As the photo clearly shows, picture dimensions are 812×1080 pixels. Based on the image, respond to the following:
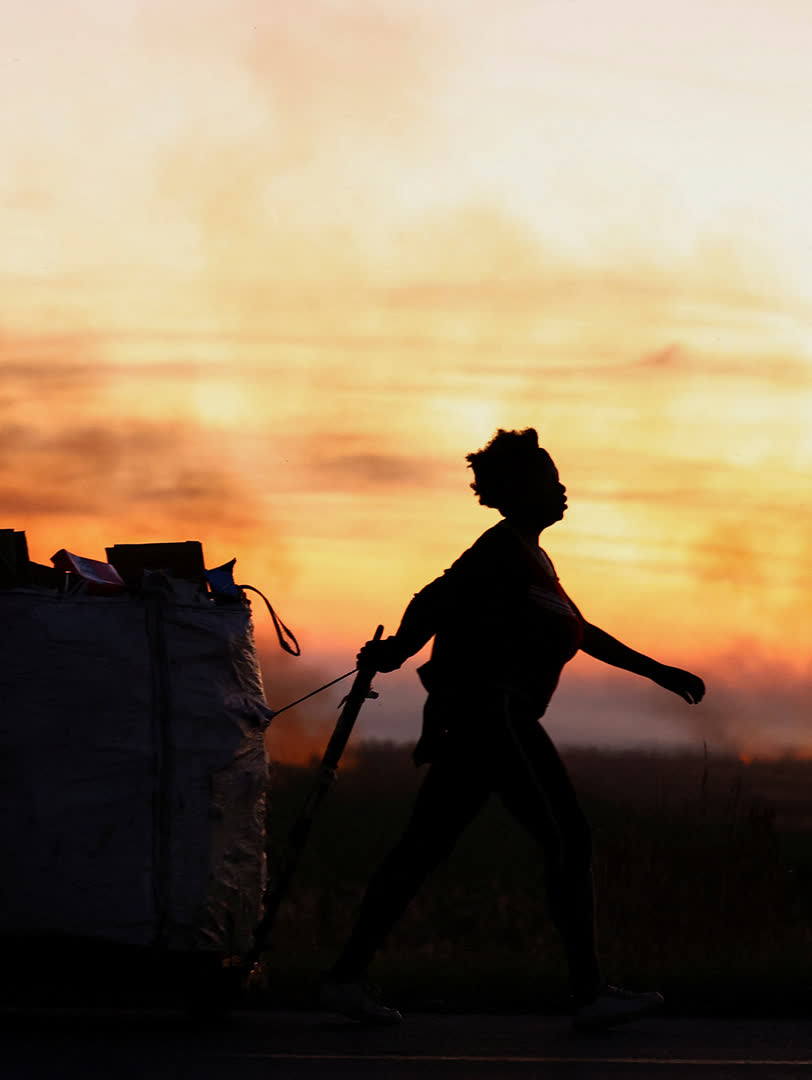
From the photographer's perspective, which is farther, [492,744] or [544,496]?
[544,496]

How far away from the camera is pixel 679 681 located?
21.9 feet

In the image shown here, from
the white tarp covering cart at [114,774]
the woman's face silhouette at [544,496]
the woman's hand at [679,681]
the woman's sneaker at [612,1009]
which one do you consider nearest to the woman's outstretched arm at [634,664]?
the woman's hand at [679,681]

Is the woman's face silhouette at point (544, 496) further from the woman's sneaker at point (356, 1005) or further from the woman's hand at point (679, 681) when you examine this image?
the woman's sneaker at point (356, 1005)

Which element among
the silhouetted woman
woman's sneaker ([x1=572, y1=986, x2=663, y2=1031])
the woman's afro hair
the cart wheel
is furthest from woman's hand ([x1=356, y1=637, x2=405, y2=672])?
woman's sneaker ([x1=572, y1=986, x2=663, y2=1031])

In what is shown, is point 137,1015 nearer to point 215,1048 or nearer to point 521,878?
point 215,1048

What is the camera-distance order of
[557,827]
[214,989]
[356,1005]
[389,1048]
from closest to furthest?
[389,1048]
[214,989]
[356,1005]
[557,827]

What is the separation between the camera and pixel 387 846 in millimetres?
32250

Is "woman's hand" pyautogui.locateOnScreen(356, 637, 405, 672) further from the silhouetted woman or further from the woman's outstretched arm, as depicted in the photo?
the woman's outstretched arm

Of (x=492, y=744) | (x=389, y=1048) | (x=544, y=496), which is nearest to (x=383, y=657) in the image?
(x=492, y=744)

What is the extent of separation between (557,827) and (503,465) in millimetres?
1322

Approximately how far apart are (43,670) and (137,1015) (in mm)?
1405

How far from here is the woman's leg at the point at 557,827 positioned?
612 cm

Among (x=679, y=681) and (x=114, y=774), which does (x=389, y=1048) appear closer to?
(x=114, y=774)

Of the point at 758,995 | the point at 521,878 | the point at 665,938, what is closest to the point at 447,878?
the point at 521,878
